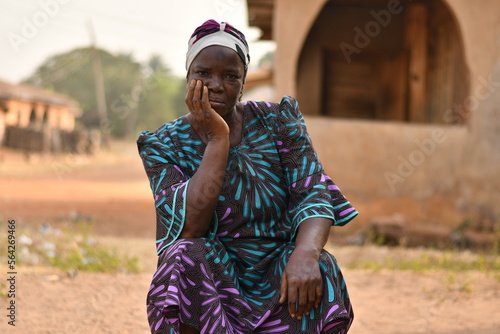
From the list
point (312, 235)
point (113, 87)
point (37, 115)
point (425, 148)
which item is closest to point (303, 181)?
point (312, 235)

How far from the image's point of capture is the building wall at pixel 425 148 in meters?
7.41

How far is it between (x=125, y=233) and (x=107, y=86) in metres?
41.9

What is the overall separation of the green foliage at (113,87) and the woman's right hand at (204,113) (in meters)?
38.0

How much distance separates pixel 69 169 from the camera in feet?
62.4

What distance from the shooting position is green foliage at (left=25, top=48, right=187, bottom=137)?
42.7 metres

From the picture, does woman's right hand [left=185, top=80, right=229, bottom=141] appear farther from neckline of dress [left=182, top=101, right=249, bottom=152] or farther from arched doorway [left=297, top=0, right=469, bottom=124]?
arched doorway [left=297, top=0, right=469, bottom=124]

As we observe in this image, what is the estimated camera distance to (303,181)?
248cm

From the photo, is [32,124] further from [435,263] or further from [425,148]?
[435,263]

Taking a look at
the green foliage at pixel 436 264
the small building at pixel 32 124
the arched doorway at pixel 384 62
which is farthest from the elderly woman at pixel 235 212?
the small building at pixel 32 124

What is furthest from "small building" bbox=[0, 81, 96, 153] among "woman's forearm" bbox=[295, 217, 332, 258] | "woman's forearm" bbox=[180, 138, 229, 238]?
"woman's forearm" bbox=[295, 217, 332, 258]

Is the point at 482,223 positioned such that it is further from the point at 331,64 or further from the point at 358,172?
the point at 331,64

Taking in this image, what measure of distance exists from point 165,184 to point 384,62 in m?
8.88

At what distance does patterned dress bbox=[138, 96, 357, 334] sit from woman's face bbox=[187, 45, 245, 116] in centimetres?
19

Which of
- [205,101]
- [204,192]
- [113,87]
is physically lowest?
[204,192]
